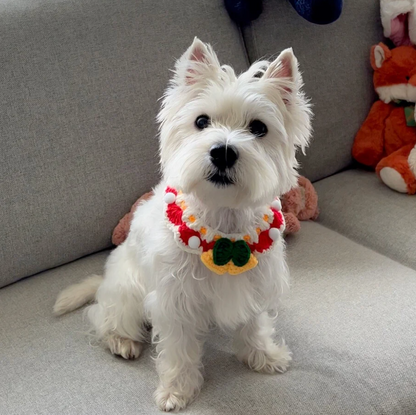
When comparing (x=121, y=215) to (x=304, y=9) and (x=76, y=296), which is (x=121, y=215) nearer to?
(x=76, y=296)

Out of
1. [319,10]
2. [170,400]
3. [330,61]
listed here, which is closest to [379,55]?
[330,61]

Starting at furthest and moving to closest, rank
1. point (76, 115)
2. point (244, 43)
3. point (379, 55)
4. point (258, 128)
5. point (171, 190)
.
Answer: point (379, 55)
point (244, 43)
point (76, 115)
point (171, 190)
point (258, 128)

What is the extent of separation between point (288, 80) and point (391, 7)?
3.76ft

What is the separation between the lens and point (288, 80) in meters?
1.18

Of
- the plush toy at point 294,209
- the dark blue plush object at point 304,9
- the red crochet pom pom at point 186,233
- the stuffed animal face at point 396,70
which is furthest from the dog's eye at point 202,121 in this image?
the stuffed animal face at point 396,70

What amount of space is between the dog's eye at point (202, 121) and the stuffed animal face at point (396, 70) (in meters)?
1.19

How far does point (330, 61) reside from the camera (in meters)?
2.04

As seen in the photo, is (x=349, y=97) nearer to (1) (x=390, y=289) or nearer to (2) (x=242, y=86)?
(1) (x=390, y=289)

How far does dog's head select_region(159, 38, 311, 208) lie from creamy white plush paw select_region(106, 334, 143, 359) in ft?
1.57

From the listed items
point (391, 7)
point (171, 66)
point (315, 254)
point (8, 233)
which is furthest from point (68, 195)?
point (391, 7)

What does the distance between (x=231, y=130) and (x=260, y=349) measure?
57 centimetres

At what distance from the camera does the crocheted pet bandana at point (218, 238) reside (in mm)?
1189

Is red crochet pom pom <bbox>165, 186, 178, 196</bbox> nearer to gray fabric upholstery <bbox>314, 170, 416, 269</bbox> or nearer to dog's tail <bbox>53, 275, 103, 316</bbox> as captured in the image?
dog's tail <bbox>53, 275, 103, 316</bbox>

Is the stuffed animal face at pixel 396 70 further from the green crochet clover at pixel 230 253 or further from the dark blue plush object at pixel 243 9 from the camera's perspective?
the green crochet clover at pixel 230 253
